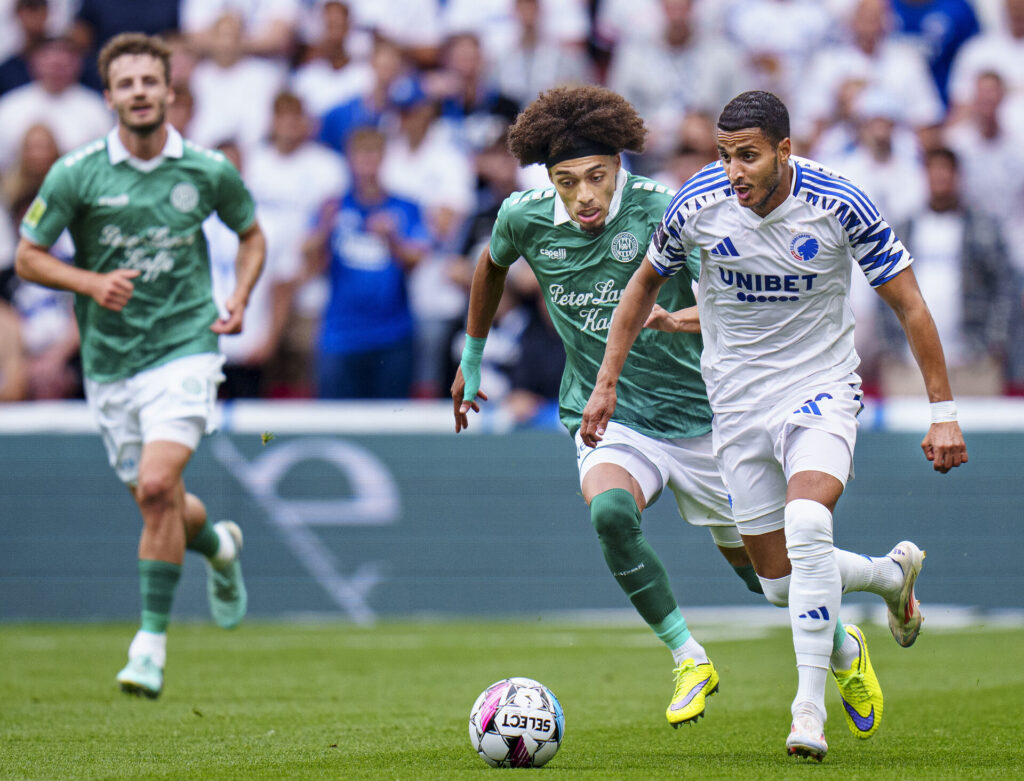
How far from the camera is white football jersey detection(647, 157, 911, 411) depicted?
19.0 feet

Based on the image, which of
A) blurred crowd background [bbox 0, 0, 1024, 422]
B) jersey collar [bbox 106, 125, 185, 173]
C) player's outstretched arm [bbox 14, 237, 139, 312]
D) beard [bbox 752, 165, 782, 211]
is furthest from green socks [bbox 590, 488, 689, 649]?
blurred crowd background [bbox 0, 0, 1024, 422]

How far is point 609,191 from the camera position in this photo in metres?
6.55

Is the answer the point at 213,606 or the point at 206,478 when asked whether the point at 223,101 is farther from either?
the point at 213,606

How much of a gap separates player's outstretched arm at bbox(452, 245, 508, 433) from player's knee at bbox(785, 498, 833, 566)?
180cm

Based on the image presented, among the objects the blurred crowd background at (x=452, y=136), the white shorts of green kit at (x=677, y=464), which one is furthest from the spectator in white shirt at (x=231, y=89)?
the white shorts of green kit at (x=677, y=464)

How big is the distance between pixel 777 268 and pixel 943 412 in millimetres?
834

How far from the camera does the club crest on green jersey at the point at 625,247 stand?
6.57m

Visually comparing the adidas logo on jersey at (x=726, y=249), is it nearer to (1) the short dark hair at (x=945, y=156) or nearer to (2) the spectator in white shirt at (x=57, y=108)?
(1) the short dark hair at (x=945, y=156)

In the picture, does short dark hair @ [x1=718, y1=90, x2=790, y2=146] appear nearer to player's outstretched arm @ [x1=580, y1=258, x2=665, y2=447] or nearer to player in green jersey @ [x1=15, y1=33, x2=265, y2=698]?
player's outstretched arm @ [x1=580, y1=258, x2=665, y2=447]

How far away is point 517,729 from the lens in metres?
5.52

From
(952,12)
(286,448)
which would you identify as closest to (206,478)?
(286,448)

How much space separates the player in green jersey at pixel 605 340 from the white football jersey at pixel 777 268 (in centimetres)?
30

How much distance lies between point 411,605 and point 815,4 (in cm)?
696

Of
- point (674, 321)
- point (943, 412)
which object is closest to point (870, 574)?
point (943, 412)
